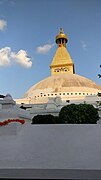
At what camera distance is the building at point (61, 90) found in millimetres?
29875

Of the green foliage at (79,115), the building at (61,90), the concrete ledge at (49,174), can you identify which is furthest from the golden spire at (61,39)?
the concrete ledge at (49,174)

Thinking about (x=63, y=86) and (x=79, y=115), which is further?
(x=63, y=86)

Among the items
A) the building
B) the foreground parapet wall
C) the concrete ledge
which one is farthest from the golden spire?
the concrete ledge

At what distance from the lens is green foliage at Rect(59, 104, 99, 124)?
15.4m

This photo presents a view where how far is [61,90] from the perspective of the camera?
115 feet

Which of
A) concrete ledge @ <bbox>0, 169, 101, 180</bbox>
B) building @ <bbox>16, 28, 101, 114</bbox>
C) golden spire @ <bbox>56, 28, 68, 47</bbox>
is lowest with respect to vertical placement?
concrete ledge @ <bbox>0, 169, 101, 180</bbox>

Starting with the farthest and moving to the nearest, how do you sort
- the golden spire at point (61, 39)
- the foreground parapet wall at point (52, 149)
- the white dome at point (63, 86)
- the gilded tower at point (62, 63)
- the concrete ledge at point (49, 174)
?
1. the golden spire at point (61, 39)
2. the gilded tower at point (62, 63)
3. the white dome at point (63, 86)
4. the foreground parapet wall at point (52, 149)
5. the concrete ledge at point (49, 174)

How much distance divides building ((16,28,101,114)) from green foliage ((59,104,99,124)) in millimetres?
9176

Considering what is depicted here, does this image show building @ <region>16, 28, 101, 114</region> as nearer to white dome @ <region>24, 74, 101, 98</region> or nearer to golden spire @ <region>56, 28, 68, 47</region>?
white dome @ <region>24, 74, 101, 98</region>

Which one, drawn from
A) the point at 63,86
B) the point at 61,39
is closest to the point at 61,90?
the point at 63,86

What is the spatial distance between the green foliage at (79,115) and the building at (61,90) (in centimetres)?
918

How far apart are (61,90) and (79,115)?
1960cm

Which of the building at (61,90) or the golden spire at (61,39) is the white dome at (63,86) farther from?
the golden spire at (61,39)

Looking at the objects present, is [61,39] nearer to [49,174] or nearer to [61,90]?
[61,90]
